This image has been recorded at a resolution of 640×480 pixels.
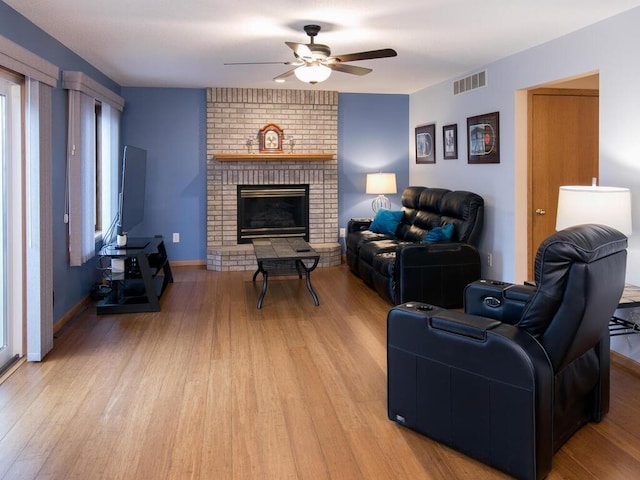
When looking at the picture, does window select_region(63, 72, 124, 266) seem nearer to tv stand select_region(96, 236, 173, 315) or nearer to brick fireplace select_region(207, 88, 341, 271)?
tv stand select_region(96, 236, 173, 315)

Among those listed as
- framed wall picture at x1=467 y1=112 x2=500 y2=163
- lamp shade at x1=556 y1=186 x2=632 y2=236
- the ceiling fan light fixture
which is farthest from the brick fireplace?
lamp shade at x1=556 y1=186 x2=632 y2=236

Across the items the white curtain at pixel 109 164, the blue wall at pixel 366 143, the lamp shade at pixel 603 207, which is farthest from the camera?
the blue wall at pixel 366 143

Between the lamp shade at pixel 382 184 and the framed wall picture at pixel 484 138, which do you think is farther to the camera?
the lamp shade at pixel 382 184

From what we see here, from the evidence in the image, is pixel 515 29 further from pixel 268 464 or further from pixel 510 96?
pixel 268 464

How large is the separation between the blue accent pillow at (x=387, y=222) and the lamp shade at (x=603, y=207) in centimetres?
329

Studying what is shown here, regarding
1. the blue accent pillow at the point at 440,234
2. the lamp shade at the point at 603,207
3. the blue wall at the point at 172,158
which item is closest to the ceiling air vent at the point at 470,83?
the blue accent pillow at the point at 440,234

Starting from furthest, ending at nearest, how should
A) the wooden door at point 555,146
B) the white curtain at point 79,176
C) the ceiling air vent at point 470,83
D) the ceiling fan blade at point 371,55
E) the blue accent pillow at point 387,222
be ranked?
the blue accent pillow at point 387,222 < the ceiling air vent at point 470,83 < the wooden door at point 555,146 < the white curtain at point 79,176 < the ceiling fan blade at point 371,55

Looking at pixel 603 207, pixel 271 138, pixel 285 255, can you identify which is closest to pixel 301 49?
pixel 285 255

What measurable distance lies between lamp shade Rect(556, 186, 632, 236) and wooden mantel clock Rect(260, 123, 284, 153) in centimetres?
459

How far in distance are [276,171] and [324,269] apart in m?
1.51

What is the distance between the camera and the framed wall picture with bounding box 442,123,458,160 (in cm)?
609

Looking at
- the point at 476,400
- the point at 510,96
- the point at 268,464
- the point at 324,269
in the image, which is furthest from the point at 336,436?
the point at 324,269

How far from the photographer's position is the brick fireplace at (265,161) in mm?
6945

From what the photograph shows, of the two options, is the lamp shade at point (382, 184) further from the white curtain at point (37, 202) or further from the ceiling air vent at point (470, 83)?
the white curtain at point (37, 202)
